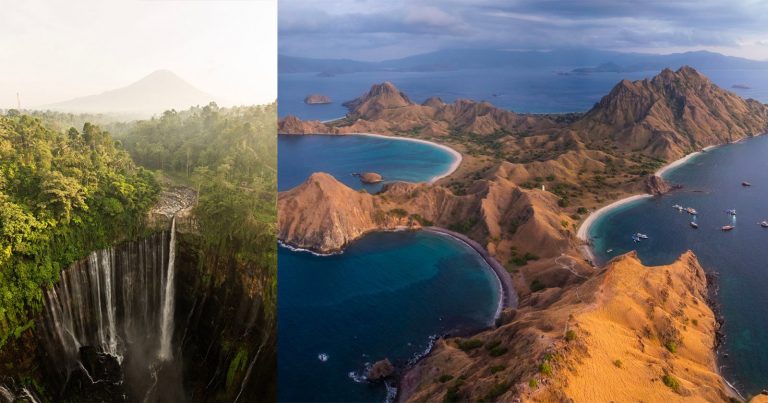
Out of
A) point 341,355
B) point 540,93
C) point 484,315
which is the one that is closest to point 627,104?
point 540,93

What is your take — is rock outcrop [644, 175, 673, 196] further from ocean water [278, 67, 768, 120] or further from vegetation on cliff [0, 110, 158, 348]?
vegetation on cliff [0, 110, 158, 348]

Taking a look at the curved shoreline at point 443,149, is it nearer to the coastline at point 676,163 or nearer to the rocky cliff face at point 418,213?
the rocky cliff face at point 418,213

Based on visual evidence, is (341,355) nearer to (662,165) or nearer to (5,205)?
(5,205)

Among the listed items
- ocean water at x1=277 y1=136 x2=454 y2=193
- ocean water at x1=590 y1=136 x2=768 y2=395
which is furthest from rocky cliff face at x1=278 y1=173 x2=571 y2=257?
ocean water at x1=277 y1=136 x2=454 y2=193

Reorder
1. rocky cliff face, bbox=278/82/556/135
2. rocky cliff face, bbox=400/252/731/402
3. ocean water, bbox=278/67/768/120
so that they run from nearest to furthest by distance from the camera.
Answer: rocky cliff face, bbox=400/252/731/402
ocean water, bbox=278/67/768/120
rocky cliff face, bbox=278/82/556/135

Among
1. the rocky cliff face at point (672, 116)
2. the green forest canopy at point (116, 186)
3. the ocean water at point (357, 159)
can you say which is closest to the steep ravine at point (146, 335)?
the green forest canopy at point (116, 186)
